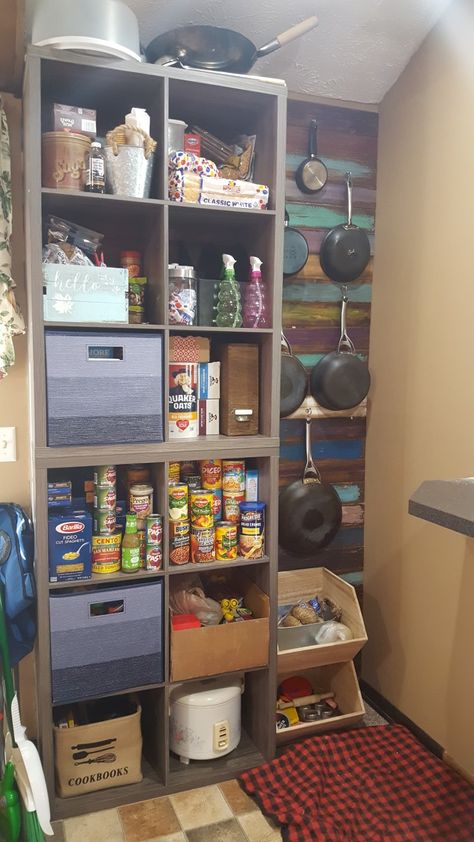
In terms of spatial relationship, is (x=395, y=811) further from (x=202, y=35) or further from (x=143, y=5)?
(x=143, y=5)

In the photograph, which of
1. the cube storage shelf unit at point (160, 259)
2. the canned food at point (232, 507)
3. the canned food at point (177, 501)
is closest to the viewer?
the cube storage shelf unit at point (160, 259)

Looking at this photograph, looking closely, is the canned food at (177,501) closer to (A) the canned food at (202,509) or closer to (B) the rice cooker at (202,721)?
(A) the canned food at (202,509)

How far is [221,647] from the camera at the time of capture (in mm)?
1980

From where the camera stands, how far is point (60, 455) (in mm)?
1757

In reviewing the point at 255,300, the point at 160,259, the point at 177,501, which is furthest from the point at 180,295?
the point at 177,501

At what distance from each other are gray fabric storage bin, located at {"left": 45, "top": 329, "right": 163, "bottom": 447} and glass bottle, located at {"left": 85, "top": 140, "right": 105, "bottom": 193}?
0.40m

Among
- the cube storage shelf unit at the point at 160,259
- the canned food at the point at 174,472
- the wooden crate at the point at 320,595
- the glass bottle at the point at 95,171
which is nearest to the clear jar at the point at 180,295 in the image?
the cube storage shelf unit at the point at 160,259

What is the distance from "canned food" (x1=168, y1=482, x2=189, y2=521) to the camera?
1955mm

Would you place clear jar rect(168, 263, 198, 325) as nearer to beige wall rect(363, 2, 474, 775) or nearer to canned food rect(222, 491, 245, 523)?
canned food rect(222, 491, 245, 523)

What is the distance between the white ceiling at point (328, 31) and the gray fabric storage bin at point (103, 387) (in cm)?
104

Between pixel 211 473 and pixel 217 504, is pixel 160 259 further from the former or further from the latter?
pixel 217 504

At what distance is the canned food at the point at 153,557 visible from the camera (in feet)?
6.23

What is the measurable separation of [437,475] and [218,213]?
114 centimetres

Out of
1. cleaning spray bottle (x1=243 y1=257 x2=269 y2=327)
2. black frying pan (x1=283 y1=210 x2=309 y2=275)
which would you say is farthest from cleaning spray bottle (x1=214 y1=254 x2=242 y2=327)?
black frying pan (x1=283 y1=210 x2=309 y2=275)
